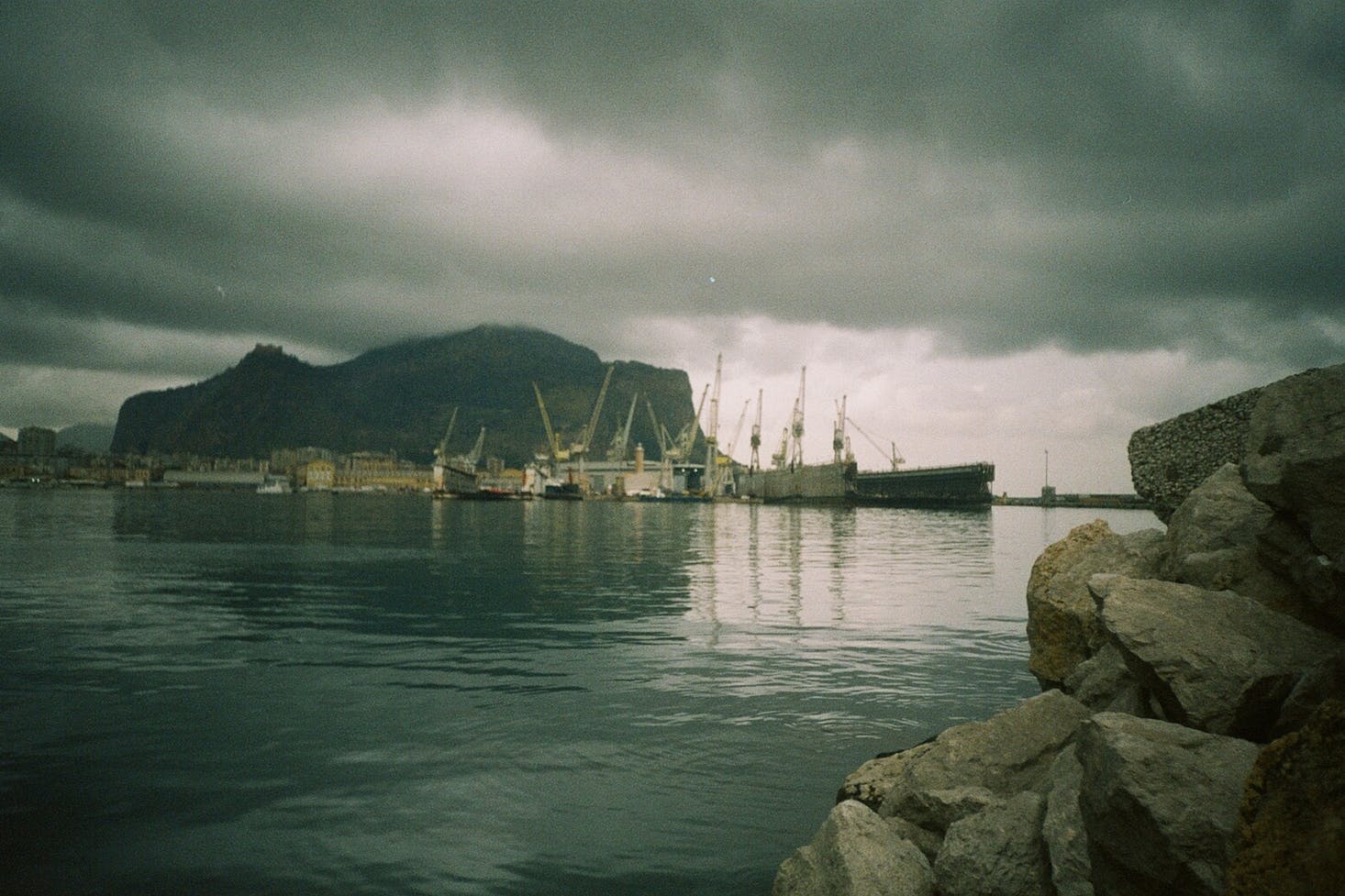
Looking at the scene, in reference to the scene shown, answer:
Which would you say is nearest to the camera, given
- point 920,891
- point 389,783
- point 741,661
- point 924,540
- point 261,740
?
point 920,891

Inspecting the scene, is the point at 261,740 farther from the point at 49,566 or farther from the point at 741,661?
the point at 49,566

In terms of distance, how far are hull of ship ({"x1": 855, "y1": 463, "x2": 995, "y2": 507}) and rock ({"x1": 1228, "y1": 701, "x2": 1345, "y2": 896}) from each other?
175832 millimetres

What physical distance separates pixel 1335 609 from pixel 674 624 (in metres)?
17.6

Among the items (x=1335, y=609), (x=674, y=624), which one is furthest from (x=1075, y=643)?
(x=674, y=624)

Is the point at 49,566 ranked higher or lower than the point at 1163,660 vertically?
lower

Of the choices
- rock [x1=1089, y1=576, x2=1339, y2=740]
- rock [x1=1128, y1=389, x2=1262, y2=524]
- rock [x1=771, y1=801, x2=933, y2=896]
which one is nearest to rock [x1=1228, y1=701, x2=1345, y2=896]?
rock [x1=1089, y1=576, x2=1339, y2=740]

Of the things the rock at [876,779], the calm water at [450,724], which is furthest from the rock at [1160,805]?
the calm water at [450,724]

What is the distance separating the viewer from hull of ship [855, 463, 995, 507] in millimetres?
171775

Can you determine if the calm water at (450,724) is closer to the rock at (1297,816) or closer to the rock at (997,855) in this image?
the rock at (997,855)

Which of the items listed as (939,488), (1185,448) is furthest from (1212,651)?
(939,488)

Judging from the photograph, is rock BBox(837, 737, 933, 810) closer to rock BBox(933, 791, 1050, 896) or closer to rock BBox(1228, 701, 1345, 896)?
rock BBox(933, 791, 1050, 896)

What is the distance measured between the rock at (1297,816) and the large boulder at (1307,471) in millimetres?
2450

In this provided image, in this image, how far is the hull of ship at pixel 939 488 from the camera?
171775 millimetres

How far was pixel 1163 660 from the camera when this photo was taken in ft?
20.7
